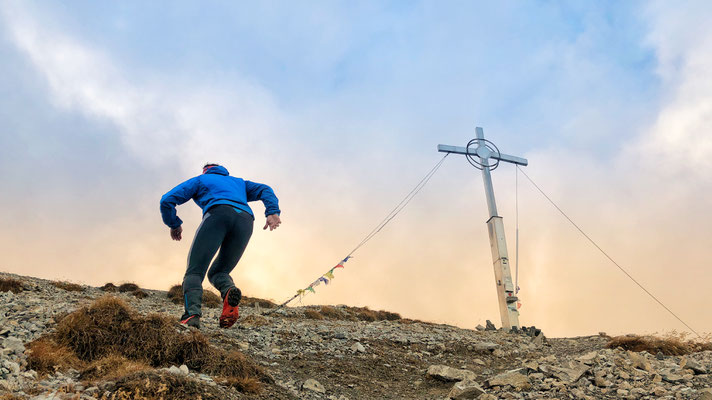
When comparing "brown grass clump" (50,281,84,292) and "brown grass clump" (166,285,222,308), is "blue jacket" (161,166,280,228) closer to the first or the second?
"brown grass clump" (166,285,222,308)

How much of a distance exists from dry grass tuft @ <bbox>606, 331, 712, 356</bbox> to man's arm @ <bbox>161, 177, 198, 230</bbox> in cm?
825

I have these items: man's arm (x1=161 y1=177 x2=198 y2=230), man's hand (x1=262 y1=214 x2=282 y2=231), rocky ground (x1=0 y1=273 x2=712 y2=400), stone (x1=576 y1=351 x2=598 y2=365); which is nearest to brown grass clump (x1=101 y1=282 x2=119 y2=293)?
rocky ground (x1=0 y1=273 x2=712 y2=400)

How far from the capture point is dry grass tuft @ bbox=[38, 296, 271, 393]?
6379 mm

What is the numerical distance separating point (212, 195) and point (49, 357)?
321 cm

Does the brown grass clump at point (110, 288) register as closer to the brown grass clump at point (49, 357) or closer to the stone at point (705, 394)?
the brown grass clump at point (49, 357)

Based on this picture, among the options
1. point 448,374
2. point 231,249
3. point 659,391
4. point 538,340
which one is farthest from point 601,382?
point 538,340

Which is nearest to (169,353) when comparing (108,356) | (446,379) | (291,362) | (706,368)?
(108,356)

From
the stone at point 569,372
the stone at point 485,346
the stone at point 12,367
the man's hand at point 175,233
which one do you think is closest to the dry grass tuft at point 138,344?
the stone at point 12,367

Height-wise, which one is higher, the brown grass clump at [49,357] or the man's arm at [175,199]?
the man's arm at [175,199]

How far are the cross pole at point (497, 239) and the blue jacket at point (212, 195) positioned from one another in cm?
997

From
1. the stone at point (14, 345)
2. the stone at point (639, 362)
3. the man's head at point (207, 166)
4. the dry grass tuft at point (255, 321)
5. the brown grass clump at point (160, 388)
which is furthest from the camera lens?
the dry grass tuft at point (255, 321)

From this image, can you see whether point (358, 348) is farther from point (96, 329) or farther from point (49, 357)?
point (49, 357)

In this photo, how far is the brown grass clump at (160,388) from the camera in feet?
15.5

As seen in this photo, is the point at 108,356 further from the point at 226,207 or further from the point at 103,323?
the point at 226,207
